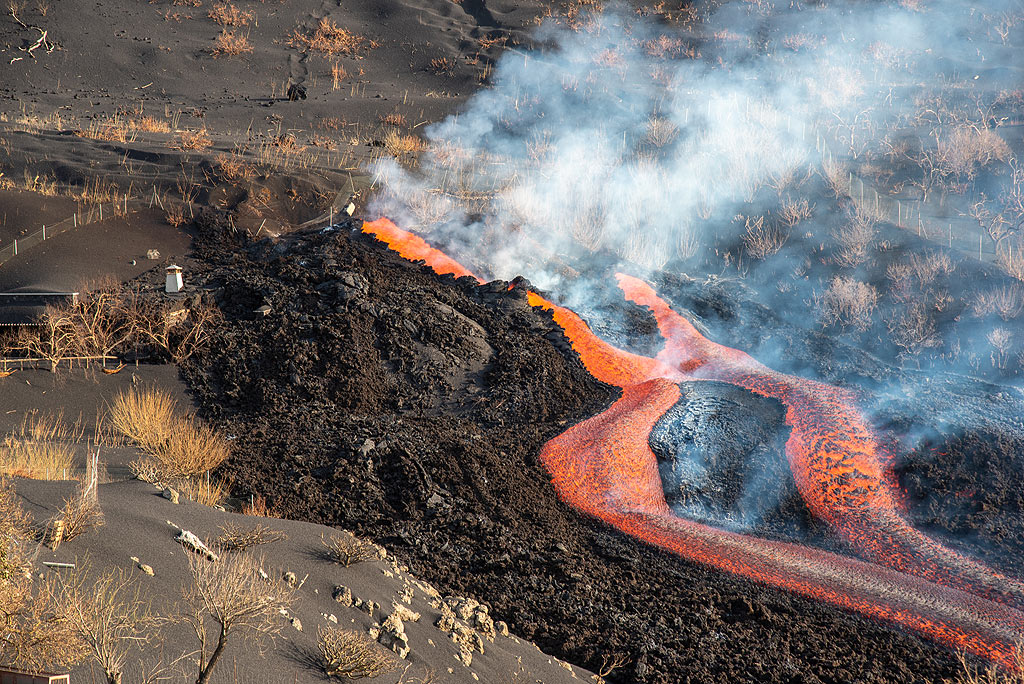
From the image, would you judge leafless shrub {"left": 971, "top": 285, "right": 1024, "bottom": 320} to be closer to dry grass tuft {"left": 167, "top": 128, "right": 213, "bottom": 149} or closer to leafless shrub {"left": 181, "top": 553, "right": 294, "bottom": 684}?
leafless shrub {"left": 181, "top": 553, "right": 294, "bottom": 684}

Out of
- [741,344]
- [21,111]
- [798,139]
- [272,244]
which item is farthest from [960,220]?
[21,111]

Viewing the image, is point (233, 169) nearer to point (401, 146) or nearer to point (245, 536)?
point (401, 146)

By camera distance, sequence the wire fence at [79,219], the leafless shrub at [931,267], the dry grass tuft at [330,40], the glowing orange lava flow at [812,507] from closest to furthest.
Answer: the glowing orange lava flow at [812,507], the wire fence at [79,219], the leafless shrub at [931,267], the dry grass tuft at [330,40]

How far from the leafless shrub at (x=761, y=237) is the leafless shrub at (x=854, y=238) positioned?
3.84 ft

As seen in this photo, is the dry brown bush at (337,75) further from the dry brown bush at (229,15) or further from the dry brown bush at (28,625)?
the dry brown bush at (28,625)

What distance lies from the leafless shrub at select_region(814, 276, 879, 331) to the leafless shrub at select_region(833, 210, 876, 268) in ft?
3.37

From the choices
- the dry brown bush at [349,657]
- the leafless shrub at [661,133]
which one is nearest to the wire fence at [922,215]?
the leafless shrub at [661,133]

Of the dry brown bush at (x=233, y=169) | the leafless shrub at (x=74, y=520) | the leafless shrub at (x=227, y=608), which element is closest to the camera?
the leafless shrub at (x=227, y=608)

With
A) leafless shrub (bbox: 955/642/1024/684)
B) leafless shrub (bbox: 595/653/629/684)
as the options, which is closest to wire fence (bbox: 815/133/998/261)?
leafless shrub (bbox: 955/642/1024/684)

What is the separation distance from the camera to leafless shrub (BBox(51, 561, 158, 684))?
11.4 ft

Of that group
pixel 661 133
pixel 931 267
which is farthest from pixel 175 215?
pixel 931 267

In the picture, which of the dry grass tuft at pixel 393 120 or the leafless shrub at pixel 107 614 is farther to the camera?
the dry grass tuft at pixel 393 120

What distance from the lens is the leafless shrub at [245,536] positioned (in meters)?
5.43

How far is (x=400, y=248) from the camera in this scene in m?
14.6
